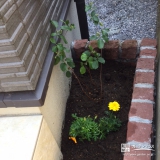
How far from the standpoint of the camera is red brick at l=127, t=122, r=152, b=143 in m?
1.17

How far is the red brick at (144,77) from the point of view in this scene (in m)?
1.44

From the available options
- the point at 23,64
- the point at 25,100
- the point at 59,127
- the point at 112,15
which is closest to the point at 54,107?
the point at 59,127

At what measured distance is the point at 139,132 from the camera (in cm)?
119

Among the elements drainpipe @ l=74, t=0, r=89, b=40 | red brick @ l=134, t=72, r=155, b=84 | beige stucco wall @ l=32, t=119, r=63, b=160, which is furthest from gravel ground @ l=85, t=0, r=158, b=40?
beige stucco wall @ l=32, t=119, r=63, b=160

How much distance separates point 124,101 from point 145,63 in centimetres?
29

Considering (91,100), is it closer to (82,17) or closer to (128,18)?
(82,17)

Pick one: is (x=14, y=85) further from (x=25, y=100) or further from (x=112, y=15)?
(x=112, y=15)

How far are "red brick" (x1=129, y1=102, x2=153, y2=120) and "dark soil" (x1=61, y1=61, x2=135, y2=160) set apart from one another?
183 millimetres

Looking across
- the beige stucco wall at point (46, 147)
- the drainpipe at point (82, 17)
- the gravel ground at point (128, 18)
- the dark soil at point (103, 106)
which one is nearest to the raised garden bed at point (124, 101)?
the dark soil at point (103, 106)

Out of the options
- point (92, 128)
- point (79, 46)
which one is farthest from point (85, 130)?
point (79, 46)

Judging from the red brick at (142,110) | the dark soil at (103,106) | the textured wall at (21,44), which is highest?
the textured wall at (21,44)

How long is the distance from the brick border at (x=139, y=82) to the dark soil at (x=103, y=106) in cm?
12

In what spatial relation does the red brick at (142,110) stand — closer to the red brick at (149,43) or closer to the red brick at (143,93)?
the red brick at (143,93)

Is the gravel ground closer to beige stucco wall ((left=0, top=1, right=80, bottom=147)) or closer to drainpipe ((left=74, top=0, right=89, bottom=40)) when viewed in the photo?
drainpipe ((left=74, top=0, right=89, bottom=40))
